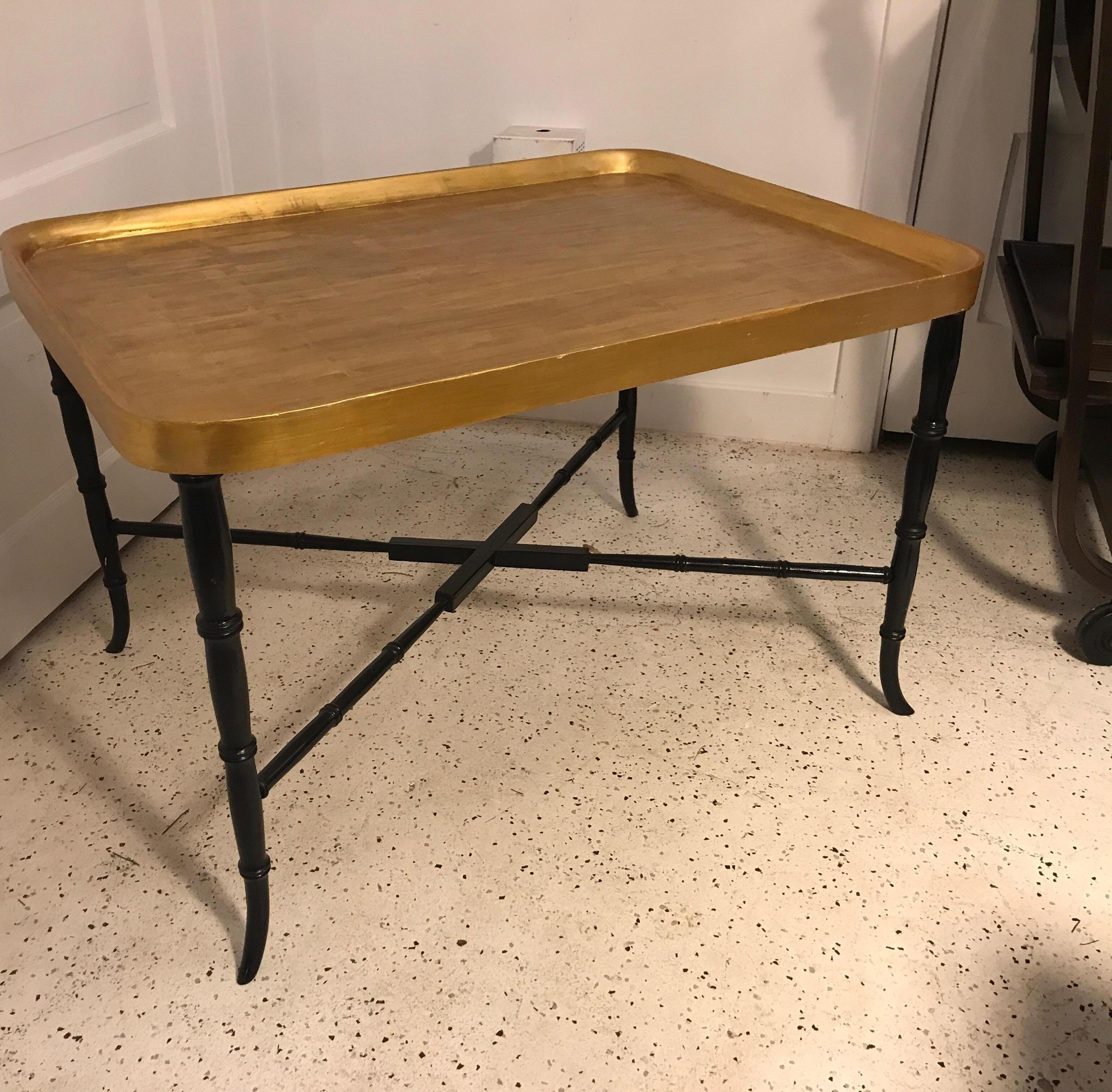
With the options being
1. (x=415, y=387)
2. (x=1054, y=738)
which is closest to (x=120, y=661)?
(x=415, y=387)

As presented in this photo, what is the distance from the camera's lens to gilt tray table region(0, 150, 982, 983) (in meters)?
0.91

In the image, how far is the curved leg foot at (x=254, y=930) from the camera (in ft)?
3.55

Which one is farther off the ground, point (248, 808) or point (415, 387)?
point (415, 387)

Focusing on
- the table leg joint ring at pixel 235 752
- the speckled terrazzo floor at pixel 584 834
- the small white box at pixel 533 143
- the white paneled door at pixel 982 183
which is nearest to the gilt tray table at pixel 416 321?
the table leg joint ring at pixel 235 752

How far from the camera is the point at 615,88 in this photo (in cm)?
206

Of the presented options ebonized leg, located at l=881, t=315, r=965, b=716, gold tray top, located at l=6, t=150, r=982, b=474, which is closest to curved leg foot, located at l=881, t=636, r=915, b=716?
ebonized leg, located at l=881, t=315, r=965, b=716

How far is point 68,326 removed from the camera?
1.02 m

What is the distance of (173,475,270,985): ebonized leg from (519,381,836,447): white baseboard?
1380mm

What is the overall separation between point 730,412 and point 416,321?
135 cm

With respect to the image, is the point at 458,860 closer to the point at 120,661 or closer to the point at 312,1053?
the point at 312,1053

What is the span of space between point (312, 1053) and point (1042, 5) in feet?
5.62

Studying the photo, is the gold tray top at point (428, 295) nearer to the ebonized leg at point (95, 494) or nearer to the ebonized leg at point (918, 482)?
the ebonized leg at point (918, 482)

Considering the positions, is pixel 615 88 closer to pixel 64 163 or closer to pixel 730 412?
pixel 730 412

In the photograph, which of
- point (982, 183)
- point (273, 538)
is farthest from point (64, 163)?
point (982, 183)
